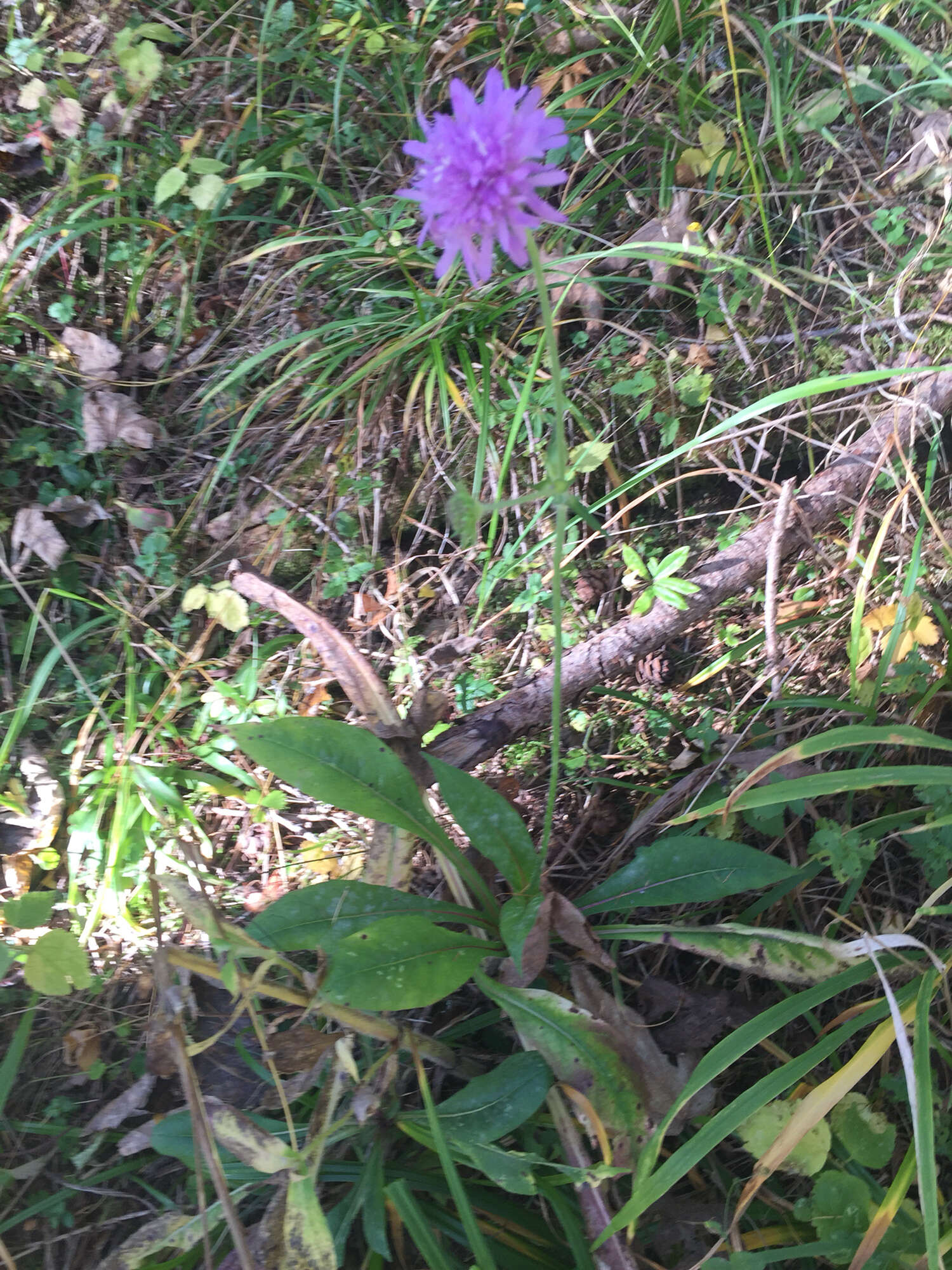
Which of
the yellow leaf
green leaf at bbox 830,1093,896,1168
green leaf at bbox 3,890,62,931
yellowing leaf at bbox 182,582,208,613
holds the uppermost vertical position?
yellowing leaf at bbox 182,582,208,613

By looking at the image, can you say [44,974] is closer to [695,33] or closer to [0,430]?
[0,430]

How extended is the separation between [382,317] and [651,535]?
715 millimetres

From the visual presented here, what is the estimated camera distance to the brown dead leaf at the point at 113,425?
1793mm

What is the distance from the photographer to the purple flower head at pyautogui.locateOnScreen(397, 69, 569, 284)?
79 cm

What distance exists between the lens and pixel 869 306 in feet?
5.26

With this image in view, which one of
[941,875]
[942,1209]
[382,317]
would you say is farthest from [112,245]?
[942,1209]

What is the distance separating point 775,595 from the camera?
145 cm

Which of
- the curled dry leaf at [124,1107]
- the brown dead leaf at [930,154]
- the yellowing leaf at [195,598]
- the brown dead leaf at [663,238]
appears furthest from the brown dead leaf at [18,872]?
the brown dead leaf at [930,154]

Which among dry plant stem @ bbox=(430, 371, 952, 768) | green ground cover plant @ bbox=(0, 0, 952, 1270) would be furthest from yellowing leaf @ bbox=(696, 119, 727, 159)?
dry plant stem @ bbox=(430, 371, 952, 768)

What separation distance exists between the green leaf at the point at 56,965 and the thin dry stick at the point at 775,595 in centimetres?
108

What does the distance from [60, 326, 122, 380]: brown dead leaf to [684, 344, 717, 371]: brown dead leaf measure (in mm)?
1268

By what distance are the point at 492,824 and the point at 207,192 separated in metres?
1.53

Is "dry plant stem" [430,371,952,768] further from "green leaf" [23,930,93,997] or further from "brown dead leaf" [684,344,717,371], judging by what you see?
"green leaf" [23,930,93,997]

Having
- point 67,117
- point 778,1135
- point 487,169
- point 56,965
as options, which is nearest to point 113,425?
point 67,117
